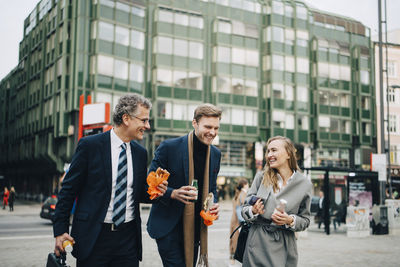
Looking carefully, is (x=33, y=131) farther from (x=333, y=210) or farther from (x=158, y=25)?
(x=333, y=210)

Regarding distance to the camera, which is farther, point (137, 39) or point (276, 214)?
point (137, 39)

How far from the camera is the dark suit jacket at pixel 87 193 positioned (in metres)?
3.46

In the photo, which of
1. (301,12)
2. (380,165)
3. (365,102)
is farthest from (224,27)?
(380,165)

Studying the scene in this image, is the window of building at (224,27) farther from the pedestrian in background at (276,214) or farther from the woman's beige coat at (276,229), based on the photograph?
the woman's beige coat at (276,229)

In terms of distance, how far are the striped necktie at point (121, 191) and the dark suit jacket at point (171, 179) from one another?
38 centimetres

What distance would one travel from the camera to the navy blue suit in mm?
3990

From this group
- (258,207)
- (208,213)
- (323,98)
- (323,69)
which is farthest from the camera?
(323,98)

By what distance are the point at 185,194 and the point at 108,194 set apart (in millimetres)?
651

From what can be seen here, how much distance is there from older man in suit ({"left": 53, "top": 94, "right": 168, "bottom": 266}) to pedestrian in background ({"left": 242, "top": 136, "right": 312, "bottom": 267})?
37.1 inches

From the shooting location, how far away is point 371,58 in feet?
163

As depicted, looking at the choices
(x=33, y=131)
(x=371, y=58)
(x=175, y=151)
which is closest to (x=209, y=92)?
(x=33, y=131)

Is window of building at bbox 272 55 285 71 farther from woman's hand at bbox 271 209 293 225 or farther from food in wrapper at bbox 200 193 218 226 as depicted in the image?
woman's hand at bbox 271 209 293 225

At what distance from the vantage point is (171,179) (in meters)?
4.17

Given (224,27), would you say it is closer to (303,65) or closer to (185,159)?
(303,65)
